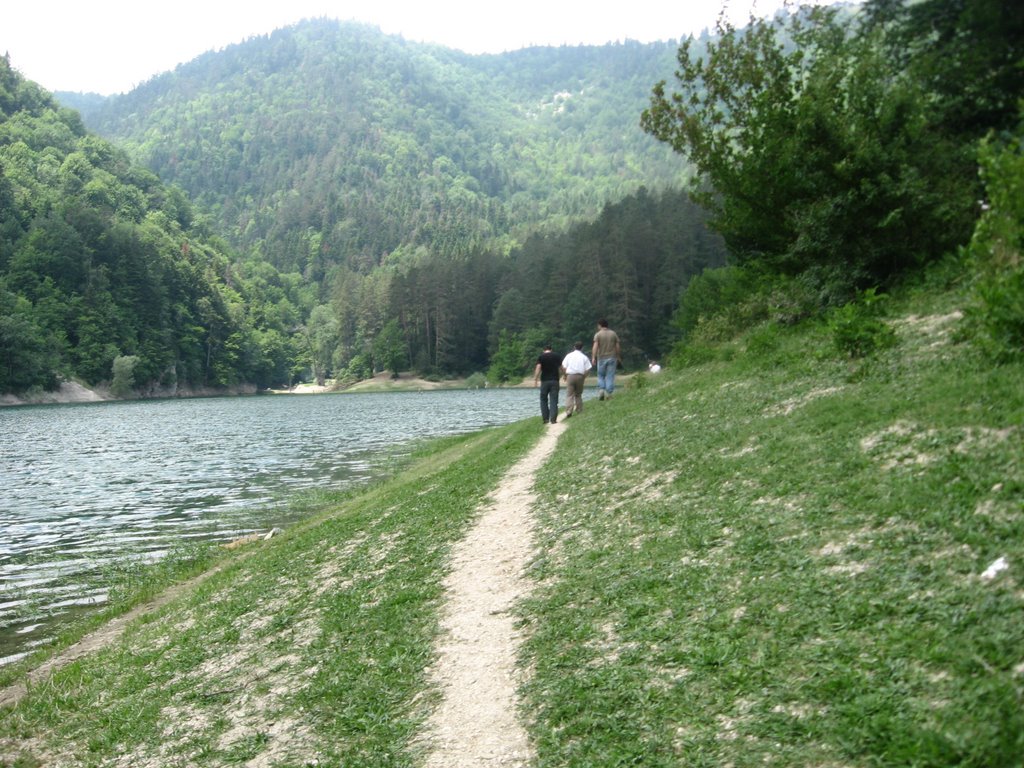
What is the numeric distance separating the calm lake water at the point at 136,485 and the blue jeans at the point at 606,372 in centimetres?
1054

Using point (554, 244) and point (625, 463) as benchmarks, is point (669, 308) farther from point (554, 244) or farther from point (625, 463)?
point (625, 463)

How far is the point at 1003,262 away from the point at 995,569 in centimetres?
703

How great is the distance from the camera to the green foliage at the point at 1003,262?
31.9ft

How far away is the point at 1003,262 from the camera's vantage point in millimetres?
10953

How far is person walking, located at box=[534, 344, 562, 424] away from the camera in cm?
2872

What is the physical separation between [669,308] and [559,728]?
123 m

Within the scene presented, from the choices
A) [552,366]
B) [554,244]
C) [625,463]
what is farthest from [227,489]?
[554,244]

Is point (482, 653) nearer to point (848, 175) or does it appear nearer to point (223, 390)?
point (848, 175)

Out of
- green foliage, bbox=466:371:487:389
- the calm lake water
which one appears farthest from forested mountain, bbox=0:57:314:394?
the calm lake water

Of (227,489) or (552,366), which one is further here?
(227,489)

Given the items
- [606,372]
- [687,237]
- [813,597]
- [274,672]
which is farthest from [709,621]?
[687,237]

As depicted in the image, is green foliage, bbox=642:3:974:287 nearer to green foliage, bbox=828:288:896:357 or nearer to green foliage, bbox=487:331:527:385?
green foliage, bbox=828:288:896:357

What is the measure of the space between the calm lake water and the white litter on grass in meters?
14.3

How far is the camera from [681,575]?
818cm
